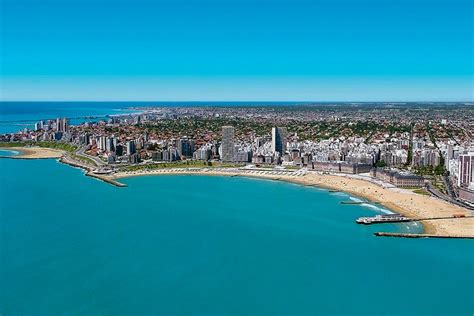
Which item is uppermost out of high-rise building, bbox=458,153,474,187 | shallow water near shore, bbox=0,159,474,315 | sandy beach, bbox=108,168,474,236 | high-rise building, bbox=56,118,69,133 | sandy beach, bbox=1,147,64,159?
high-rise building, bbox=56,118,69,133

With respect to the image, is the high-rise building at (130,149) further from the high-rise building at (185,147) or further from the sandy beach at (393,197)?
the sandy beach at (393,197)

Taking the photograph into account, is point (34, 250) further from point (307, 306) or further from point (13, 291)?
point (307, 306)

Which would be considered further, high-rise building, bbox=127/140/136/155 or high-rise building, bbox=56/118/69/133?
high-rise building, bbox=56/118/69/133

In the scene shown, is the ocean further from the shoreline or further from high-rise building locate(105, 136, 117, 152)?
high-rise building locate(105, 136, 117, 152)

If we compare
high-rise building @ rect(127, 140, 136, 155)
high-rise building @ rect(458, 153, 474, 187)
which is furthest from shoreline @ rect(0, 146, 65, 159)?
high-rise building @ rect(458, 153, 474, 187)

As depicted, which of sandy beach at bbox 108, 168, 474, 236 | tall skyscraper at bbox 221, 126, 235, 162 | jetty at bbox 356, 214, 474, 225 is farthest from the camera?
tall skyscraper at bbox 221, 126, 235, 162

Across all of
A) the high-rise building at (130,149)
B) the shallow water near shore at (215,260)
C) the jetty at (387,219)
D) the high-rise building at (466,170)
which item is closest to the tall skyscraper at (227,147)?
the high-rise building at (130,149)

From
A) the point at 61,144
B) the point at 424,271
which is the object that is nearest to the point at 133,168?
the point at 61,144

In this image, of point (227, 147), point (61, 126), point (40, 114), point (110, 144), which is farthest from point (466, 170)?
point (40, 114)
